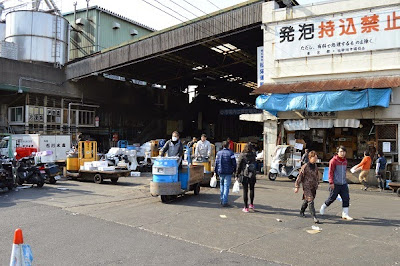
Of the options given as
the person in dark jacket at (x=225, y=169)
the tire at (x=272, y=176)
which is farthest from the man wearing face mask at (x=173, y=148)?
the tire at (x=272, y=176)

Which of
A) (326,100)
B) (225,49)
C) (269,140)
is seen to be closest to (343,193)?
(326,100)

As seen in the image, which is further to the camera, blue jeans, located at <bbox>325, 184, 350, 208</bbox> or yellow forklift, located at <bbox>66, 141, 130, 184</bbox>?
yellow forklift, located at <bbox>66, 141, 130, 184</bbox>

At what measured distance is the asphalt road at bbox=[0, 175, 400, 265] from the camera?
18.1 ft

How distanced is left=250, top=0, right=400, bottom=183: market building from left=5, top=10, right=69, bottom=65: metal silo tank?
1711 centimetres

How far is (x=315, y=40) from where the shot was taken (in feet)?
54.8

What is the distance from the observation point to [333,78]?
1642 cm

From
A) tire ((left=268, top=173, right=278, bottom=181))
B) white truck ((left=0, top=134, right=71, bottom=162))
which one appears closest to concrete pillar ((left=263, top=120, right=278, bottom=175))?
tire ((left=268, top=173, right=278, bottom=181))

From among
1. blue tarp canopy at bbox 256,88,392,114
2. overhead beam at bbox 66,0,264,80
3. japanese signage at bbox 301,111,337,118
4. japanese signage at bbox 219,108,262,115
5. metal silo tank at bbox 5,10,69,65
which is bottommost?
japanese signage at bbox 301,111,337,118

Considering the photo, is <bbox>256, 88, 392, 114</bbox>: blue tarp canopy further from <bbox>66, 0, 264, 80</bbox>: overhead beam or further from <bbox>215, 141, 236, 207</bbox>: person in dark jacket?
<bbox>215, 141, 236, 207</bbox>: person in dark jacket

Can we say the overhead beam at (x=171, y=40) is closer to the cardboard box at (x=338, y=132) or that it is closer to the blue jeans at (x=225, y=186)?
the cardboard box at (x=338, y=132)

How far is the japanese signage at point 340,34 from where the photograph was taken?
49.6 ft

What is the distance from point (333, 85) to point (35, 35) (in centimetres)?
2205

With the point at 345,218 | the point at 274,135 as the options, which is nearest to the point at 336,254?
the point at 345,218

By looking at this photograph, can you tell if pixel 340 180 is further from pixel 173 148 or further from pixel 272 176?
pixel 272 176
